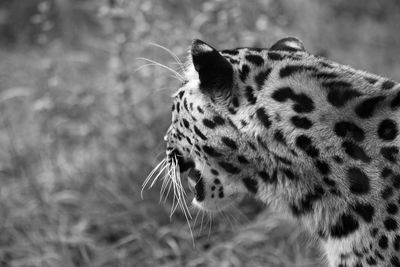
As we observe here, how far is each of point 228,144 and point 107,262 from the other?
2137 millimetres

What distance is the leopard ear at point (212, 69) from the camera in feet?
8.88

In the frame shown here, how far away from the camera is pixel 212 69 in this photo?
276cm

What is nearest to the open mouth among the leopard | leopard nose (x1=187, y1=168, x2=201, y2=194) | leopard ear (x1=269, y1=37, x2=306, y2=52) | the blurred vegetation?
leopard nose (x1=187, y1=168, x2=201, y2=194)

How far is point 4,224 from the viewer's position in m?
5.12

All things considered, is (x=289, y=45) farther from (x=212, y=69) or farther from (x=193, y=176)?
(x=193, y=176)

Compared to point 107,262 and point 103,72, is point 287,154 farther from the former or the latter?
point 103,72

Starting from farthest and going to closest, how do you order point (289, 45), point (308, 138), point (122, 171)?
point (122, 171), point (289, 45), point (308, 138)

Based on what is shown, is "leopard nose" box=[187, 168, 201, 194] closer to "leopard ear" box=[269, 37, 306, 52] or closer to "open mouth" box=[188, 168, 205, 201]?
"open mouth" box=[188, 168, 205, 201]

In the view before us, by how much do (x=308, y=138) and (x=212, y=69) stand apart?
0.51 m

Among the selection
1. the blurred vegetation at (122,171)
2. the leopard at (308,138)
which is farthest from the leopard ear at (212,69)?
the blurred vegetation at (122,171)

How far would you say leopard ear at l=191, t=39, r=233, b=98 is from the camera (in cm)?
271

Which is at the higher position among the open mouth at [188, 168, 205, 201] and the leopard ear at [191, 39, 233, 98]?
the leopard ear at [191, 39, 233, 98]

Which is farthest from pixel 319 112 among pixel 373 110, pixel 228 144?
pixel 228 144

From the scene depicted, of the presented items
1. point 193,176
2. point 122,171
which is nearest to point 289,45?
point 193,176
